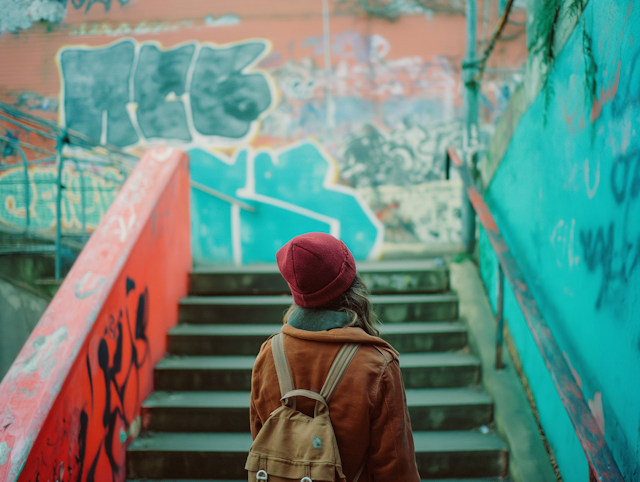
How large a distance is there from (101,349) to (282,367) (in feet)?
5.22

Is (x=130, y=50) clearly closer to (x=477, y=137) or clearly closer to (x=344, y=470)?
(x=477, y=137)

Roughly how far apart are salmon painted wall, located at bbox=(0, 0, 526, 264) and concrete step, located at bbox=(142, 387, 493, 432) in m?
2.99

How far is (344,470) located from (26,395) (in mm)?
1578

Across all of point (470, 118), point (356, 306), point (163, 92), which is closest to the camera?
point (356, 306)

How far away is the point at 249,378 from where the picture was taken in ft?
10.0

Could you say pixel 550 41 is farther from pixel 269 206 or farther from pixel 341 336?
pixel 269 206

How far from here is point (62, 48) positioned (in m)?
6.05

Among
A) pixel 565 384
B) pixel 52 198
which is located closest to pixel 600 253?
pixel 565 384

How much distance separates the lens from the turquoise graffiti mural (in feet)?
18.8

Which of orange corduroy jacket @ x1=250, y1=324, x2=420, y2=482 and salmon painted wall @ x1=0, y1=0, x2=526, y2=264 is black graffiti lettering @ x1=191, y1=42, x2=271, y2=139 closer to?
salmon painted wall @ x1=0, y1=0, x2=526, y2=264

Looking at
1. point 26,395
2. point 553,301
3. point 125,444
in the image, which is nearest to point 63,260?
point 125,444

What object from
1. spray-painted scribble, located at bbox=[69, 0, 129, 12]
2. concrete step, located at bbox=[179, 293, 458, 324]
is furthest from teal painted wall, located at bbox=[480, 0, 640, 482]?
spray-painted scribble, located at bbox=[69, 0, 129, 12]

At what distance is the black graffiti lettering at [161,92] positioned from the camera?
5914 millimetres

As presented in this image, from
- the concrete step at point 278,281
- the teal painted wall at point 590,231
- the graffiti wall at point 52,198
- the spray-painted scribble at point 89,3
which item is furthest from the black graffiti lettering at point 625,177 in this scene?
the spray-painted scribble at point 89,3
